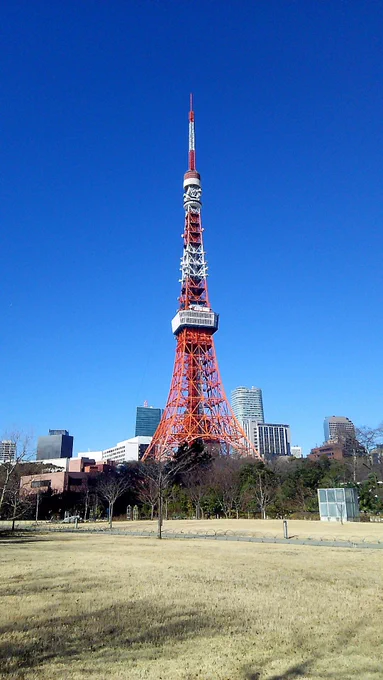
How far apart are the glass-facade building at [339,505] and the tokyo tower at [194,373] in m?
20.0

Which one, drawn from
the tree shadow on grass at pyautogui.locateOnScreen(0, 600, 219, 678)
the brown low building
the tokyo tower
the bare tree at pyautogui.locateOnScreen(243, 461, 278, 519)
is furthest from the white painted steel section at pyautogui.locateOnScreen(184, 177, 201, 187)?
the tree shadow on grass at pyautogui.locateOnScreen(0, 600, 219, 678)

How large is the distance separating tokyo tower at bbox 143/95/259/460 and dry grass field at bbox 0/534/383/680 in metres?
37.1

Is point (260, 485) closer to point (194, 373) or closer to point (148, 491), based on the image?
point (148, 491)

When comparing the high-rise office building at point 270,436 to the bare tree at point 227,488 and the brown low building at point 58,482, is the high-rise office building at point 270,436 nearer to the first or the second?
the brown low building at point 58,482

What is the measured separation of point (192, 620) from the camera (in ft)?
21.0

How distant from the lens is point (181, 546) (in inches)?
647

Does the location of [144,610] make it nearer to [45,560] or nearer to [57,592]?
[57,592]

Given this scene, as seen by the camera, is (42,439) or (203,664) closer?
(203,664)

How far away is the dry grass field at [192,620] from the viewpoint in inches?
188

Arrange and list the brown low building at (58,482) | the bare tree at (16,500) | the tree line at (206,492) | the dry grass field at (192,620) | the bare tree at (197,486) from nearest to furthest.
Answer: the dry grass field at (192,620) < the bare tree at (16,500) < the tree line at (206,492) < the bare tree at (197,486) < the brown low building at (58,482)

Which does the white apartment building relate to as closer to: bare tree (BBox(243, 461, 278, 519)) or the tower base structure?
the tower base structure

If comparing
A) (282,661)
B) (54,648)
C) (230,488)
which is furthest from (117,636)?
(230,488)

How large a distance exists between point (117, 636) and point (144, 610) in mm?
1327

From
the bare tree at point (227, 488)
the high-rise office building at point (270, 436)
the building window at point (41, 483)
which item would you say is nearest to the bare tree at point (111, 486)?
the building window at point (41, 483)
